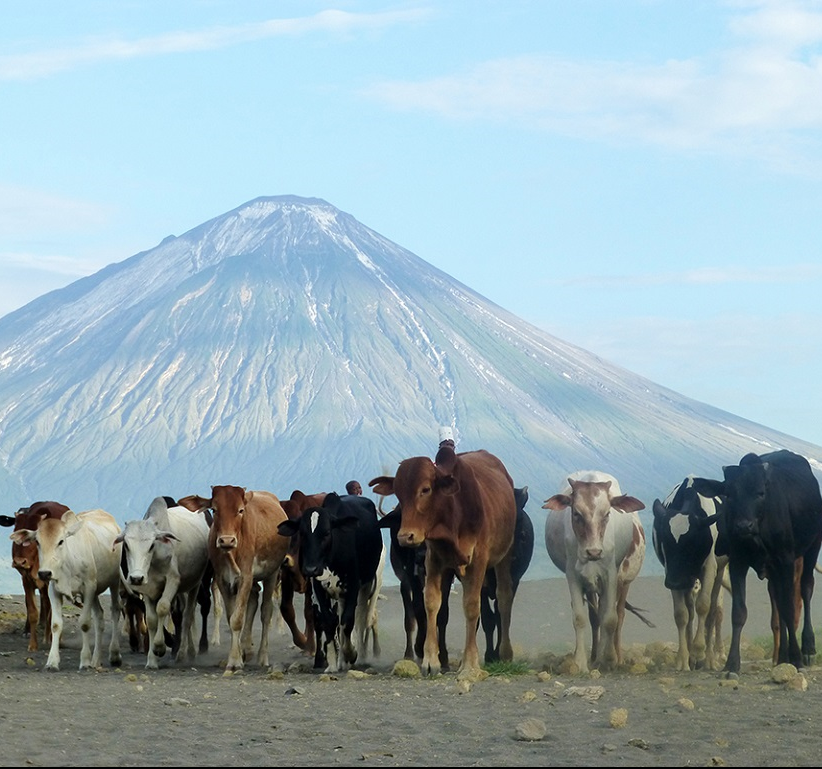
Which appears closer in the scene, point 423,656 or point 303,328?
point 423,656

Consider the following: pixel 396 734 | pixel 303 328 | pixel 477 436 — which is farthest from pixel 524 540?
pixel 303 328

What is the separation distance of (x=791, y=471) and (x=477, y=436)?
471 feet

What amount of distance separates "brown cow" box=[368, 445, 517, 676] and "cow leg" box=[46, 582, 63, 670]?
3890 millimetres

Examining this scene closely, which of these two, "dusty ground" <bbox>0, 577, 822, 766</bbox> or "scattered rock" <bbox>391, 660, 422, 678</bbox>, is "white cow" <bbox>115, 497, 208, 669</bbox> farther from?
"scattered rock" <bbox>391, 660, 422, 678</bbox>

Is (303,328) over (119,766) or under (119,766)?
over

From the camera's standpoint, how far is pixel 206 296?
195 meters

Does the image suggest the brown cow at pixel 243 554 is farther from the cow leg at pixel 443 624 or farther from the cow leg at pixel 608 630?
the cow leg at pixel 608 630

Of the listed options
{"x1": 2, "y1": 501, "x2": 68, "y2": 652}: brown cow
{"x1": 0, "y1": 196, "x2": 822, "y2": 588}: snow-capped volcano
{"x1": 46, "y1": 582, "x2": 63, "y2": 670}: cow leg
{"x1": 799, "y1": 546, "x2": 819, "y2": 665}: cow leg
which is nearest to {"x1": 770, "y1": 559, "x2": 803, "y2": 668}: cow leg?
{"x1": 799, "y1": 546, "x2": 819, "y2": 665}: cow leg

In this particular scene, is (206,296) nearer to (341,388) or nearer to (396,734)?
(341,388)

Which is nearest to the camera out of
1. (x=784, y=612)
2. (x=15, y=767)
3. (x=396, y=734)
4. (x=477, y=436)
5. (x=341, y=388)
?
(x=15, y=767)

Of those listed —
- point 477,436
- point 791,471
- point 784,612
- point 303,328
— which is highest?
point 303,328

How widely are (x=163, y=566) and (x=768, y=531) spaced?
647 cm

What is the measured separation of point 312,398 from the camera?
6978 inches

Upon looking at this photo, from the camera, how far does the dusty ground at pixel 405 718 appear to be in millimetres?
10250
